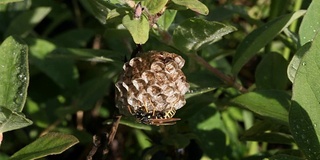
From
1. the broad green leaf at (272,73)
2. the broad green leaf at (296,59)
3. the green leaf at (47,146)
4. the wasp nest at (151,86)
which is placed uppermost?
the broad green leaf at (296,59)

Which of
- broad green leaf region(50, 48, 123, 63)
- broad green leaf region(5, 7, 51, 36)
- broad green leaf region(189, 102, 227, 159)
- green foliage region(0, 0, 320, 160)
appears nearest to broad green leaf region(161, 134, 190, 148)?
green foliage region(0, 0, 320, 160)

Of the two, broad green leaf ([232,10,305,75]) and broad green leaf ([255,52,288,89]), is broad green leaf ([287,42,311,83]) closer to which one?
broad green leaf ([232,10,305,75])

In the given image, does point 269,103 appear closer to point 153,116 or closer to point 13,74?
point 153,116

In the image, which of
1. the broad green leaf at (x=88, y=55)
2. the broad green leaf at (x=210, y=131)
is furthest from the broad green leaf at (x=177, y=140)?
the broad green leaf at (x=88, y=55)

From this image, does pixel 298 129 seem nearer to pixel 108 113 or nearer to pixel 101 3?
pixel 101 3

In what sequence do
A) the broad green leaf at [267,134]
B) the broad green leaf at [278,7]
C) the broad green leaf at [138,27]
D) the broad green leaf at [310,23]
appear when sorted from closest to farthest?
1. the broad green leaf at [138,27]
2. the broad green leaf at [310,23]
3. the broad green leaf at [267,134]
4. the broad green leaf at [278,7]

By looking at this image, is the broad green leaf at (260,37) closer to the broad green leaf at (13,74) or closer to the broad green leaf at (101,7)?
the broad green leaf at (101,7)

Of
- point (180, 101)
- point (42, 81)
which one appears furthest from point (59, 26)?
point (180, 101)
